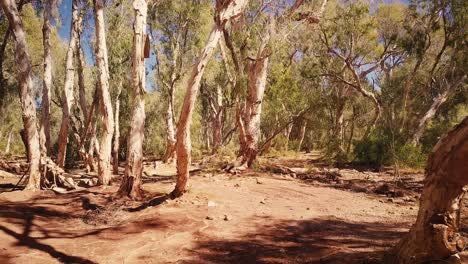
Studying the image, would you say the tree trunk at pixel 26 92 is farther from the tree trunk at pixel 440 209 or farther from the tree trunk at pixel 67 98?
the tree trunk at pixel 440 209

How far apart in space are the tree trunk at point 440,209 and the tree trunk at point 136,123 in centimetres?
540

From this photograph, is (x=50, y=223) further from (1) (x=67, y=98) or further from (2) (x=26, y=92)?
(1) (x=67, y=98)

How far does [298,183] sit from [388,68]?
1525cm

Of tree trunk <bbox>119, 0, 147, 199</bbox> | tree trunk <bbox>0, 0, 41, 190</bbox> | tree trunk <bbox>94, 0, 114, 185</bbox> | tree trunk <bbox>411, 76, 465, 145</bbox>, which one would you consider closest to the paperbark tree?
tree trunk <bbox>119, 0, 147, 199</bbox>

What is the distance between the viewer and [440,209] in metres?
3.18

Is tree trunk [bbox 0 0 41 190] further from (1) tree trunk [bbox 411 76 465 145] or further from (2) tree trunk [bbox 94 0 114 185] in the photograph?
(1) tree trunk [bbox 411 76 465 145]

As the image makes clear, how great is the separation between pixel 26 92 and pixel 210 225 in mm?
5657

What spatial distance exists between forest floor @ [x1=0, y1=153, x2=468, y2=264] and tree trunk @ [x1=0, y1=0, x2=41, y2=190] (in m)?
0.63

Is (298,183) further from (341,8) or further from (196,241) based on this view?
(341,8)

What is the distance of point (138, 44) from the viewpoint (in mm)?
A: 7527

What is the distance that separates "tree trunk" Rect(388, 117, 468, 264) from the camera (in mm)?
3004

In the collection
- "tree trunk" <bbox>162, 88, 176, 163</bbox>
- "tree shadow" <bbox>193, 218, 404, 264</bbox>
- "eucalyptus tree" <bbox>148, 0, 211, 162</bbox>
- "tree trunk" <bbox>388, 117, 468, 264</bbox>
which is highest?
"eucalyptus tree" <bbox>148, 0, 211, 162</bbox>

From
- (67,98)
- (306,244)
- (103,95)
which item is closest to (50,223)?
(103,95)

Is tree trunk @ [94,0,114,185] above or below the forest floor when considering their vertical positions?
above
